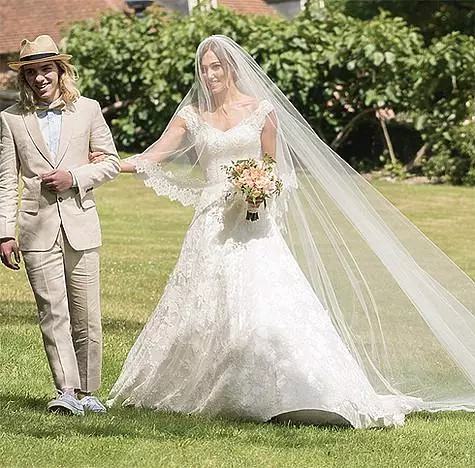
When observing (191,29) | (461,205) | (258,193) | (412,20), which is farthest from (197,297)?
(412,20)

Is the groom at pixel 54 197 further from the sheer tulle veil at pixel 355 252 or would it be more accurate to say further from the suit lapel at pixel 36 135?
the sheer tulle veil at pixel 355 252

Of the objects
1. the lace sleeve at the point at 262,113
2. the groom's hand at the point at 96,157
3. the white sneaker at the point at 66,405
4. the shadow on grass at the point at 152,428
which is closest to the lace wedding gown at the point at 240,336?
the lace sleeve at the point at 262,113

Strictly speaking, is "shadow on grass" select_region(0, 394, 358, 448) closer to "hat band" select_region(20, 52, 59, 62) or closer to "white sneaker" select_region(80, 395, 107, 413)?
"white sneaker" select_region(80, 395, 107, 413)

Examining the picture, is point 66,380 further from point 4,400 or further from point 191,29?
point 191,29

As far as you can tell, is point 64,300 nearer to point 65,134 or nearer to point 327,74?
point 65,134

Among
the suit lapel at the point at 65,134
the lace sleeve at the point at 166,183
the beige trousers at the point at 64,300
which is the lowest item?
the beige trousers at the point at 64,300

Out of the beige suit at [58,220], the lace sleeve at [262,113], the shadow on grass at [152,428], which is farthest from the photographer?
the lace sleeve at [262,113]

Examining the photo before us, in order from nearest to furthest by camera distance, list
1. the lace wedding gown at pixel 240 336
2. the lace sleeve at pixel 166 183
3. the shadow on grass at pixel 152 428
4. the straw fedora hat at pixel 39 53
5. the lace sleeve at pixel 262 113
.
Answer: the shadow on grass at pixel 152 428, the straw fedora hat at pixel 39 53, the lace wedding gown at pixel 240 336, the lace sleeve at pixel 262 113, the lace sleeve at pixel 166 183

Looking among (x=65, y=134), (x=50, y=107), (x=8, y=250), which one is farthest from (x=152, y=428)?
(x=50, y=107)

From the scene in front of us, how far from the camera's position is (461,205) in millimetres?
20844

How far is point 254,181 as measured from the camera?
7.21m

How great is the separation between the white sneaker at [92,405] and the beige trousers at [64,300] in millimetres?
132

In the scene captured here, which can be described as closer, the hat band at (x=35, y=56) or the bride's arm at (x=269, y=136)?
the hat band at (x=35, y=56)

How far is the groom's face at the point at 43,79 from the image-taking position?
6.78 m
